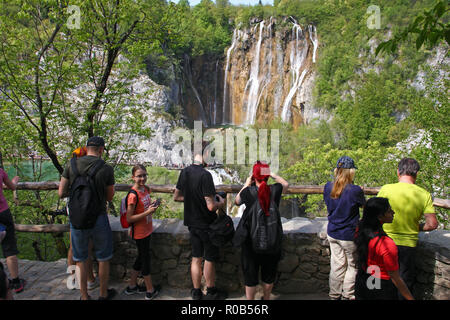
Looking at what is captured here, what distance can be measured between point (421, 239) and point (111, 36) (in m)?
Answer: 7.05

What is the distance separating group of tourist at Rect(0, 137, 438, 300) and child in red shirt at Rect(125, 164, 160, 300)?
0.04ft

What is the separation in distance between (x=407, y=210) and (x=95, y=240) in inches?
125

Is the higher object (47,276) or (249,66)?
(249,66)

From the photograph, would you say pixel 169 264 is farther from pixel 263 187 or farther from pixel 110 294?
pixel 263 187

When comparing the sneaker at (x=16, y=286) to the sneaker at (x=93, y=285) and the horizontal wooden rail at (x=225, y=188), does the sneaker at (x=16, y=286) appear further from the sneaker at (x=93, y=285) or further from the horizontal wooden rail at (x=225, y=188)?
the horizontal wooden rail at (x=225, y=188)

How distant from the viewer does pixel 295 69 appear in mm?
34406

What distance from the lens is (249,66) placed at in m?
36.5

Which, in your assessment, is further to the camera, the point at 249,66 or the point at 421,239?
the point at 249,66

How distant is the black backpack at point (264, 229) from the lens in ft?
8.66

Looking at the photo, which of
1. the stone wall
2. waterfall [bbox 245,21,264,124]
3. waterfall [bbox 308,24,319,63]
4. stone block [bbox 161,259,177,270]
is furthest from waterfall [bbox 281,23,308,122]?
stone block [bbox 161,259,177,270]

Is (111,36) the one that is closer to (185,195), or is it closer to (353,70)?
(185,195)

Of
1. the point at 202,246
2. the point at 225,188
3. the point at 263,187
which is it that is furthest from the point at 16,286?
the point at 263,187
